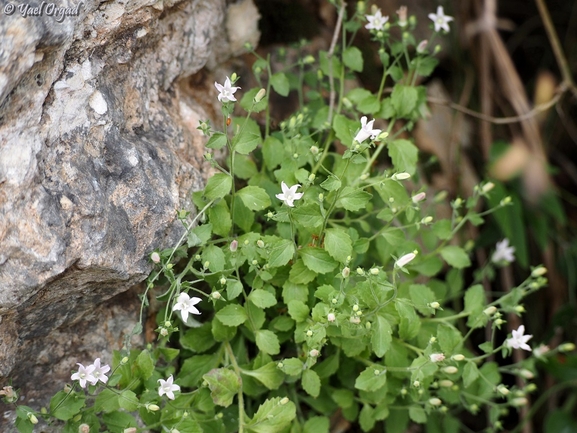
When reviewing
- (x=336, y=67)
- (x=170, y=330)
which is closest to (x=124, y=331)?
(x=170, y=330)

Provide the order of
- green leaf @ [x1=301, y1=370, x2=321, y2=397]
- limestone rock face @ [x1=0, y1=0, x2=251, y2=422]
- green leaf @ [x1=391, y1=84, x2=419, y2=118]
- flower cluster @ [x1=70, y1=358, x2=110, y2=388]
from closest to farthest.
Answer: limestone rock face @ [x1=0, y1=0, x2=251, y2=422], flower cluster @ [x1=70, y1=358, x2=110, y2=388], green leaf @ [x1=301, y1=370, x2=321, y2=397], green leaf @ [x1=391, y1=84, x2=419, y2=118]

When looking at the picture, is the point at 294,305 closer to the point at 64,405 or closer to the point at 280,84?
the point at 64,405

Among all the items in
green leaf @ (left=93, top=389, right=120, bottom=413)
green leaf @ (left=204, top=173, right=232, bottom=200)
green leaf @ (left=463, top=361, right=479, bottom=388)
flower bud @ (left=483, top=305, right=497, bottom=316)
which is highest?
green leaf @ (left=204, top=173, right=232, bottom=200)

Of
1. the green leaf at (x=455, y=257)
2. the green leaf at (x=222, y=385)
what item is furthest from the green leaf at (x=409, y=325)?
the green leaf at (x=222, y=385)

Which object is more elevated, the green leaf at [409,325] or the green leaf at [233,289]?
the green leaf at [233,289]

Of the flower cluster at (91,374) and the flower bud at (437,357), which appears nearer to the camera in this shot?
the flower cluster at (91,374)

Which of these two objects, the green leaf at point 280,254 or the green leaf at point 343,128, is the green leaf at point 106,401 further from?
the green leaf at point 343,128

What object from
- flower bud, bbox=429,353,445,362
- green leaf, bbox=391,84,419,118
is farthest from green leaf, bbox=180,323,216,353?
green leaf, bbox=391,84,419,118

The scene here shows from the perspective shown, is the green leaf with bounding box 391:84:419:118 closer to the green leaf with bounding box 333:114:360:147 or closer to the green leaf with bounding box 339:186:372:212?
the green leaf with bounding box 333:114:360:147
